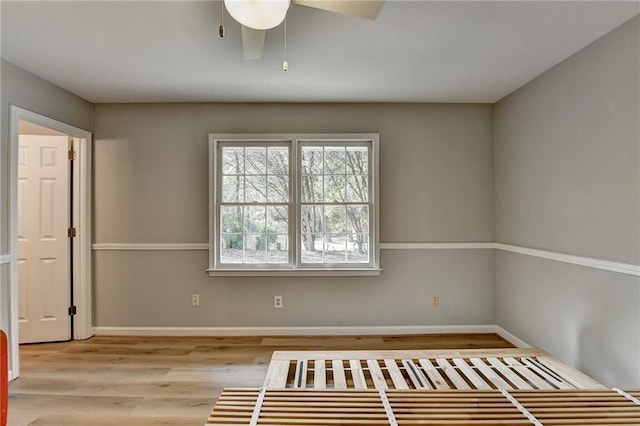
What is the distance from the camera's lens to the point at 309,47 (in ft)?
8.82

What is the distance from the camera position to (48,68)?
121 inches

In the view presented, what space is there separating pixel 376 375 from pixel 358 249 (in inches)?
63.6

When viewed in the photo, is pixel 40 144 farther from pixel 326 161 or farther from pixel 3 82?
pixel 326 161

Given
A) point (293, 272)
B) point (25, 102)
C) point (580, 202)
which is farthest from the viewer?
point (293, 272)

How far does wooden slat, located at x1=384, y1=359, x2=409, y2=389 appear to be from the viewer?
2469 millimetres

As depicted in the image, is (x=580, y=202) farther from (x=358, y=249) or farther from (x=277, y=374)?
(x=277, y=374)

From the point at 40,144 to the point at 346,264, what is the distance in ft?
11.0

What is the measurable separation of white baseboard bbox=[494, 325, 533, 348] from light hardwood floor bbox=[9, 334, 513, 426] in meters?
0.08

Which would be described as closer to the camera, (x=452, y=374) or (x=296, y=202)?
(x=452, y=374)

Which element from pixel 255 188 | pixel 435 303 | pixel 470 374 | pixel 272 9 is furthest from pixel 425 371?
pixel 272 9

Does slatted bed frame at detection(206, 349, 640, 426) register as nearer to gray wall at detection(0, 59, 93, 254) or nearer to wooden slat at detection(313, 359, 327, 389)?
wooden slat at detection(313, 359, 327, 389)

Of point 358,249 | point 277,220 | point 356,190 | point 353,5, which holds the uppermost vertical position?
point 353,5

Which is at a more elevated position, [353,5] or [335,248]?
[353,5]

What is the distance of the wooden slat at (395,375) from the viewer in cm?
247
